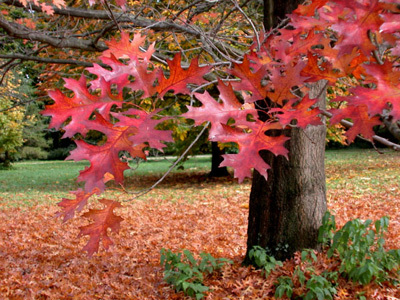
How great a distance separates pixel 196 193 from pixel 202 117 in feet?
25.3

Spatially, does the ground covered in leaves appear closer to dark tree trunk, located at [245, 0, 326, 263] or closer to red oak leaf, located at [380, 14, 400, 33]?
dark tree trunk, located at [245, 0, 326, 263]

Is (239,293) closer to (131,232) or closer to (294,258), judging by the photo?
(294,258)

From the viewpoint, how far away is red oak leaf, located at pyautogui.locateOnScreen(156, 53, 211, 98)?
887 millimetres

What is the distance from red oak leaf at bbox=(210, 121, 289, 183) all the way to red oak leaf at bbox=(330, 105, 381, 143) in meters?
0.17

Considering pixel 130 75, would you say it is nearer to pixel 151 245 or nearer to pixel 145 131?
pixel 145 131

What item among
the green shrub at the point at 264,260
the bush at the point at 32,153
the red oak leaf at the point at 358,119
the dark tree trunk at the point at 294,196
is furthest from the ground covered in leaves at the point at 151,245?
the bush at the point at 32,153

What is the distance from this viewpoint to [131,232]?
509 centimetres

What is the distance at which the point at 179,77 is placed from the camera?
2.95ft

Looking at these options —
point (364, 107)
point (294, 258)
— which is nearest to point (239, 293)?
point (294, 258)

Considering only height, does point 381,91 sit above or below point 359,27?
below

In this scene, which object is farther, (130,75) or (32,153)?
(32,153)

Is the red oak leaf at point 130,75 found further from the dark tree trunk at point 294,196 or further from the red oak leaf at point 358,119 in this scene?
the dark tree trunk at point 294,196

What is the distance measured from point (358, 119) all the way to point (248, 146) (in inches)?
12.0

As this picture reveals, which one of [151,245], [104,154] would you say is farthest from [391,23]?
[151,245]
